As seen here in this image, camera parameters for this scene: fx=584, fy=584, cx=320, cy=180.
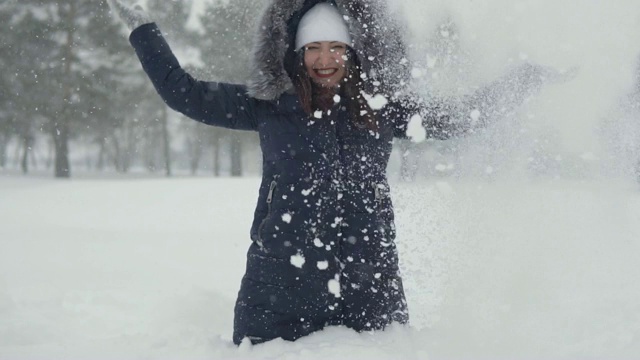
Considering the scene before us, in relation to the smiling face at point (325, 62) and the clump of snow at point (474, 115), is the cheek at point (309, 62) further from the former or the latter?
the clump of snow at point (474, 115)

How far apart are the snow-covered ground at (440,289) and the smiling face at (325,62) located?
3.47 feet

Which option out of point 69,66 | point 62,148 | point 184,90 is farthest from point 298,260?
point 62,148

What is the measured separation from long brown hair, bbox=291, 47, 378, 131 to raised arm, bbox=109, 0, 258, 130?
217 mm

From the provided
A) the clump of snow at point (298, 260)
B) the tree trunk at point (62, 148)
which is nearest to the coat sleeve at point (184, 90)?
the clump of snow at point (298, 260)

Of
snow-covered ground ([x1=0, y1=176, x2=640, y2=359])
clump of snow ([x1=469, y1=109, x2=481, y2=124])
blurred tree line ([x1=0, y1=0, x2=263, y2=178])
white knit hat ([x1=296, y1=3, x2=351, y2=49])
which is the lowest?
snow-covered ground ([x1=0, y1=176, x2=640, y2=359])

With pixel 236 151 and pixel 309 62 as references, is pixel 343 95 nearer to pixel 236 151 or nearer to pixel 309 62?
pixel 309 62

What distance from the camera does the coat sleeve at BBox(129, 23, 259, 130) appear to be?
93.8 inches

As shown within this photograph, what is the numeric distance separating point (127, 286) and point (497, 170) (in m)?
3.20

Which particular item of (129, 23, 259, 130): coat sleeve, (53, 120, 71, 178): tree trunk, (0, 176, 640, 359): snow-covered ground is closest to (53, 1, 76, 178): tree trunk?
(53, 120, 71, 178): tree trunk

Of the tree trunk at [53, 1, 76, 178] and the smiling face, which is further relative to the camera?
the tree trunk at [53, 1, 76, 178]

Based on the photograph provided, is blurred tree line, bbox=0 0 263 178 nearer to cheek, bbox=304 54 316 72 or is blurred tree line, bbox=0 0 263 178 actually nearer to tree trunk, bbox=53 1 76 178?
tree trunk, bbox=53 1 76 178

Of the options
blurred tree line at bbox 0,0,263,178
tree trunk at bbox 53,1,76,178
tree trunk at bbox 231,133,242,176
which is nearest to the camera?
blurred tree line at bbox 0,0,263,178

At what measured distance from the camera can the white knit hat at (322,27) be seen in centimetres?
250

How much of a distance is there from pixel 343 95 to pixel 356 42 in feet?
0.79
